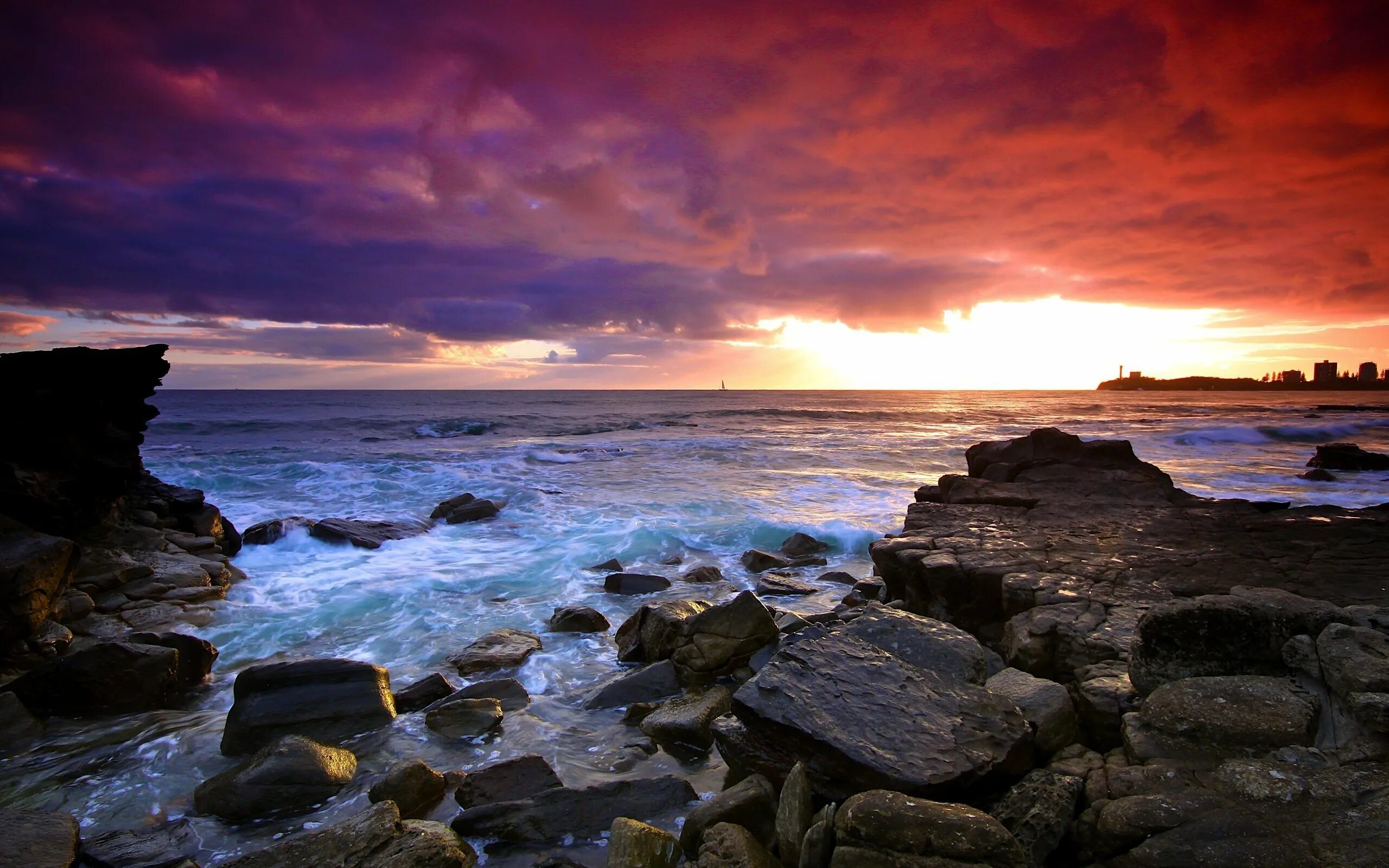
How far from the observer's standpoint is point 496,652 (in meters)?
7.01

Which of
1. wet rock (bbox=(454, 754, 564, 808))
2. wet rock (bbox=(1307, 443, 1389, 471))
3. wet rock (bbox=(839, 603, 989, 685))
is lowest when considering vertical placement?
wet rock (bbox=(454, 754, 564, 808))

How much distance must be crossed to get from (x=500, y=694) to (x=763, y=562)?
5546 millimetres

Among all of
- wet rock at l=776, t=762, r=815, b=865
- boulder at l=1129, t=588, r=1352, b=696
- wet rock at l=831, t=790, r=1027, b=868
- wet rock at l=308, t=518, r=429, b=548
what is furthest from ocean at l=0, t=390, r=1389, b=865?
boulder at l=1129, t=588, r=1352, b=696

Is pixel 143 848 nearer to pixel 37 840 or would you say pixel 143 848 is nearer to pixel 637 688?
pixel 37 840

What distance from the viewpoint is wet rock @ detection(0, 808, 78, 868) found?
3.48 metres

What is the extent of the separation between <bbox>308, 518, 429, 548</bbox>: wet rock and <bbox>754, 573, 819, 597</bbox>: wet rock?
728 cm

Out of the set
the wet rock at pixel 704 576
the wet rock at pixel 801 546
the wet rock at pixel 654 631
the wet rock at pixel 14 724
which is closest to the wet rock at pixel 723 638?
the wet rock at pixel 654 631

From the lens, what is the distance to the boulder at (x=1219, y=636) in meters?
3.62

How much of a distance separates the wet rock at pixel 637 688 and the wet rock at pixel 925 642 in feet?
6.77

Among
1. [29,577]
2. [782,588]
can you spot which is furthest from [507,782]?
[29,577]

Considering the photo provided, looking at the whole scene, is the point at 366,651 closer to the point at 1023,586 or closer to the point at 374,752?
the point at 374,752

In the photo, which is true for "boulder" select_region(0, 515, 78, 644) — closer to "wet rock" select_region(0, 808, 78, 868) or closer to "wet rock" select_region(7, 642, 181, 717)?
"wet rock" select_region(7, 642, 181, 717)

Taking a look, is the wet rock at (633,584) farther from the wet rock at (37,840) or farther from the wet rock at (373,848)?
the wet rock at (37,840)

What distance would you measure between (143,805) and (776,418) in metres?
51.2
